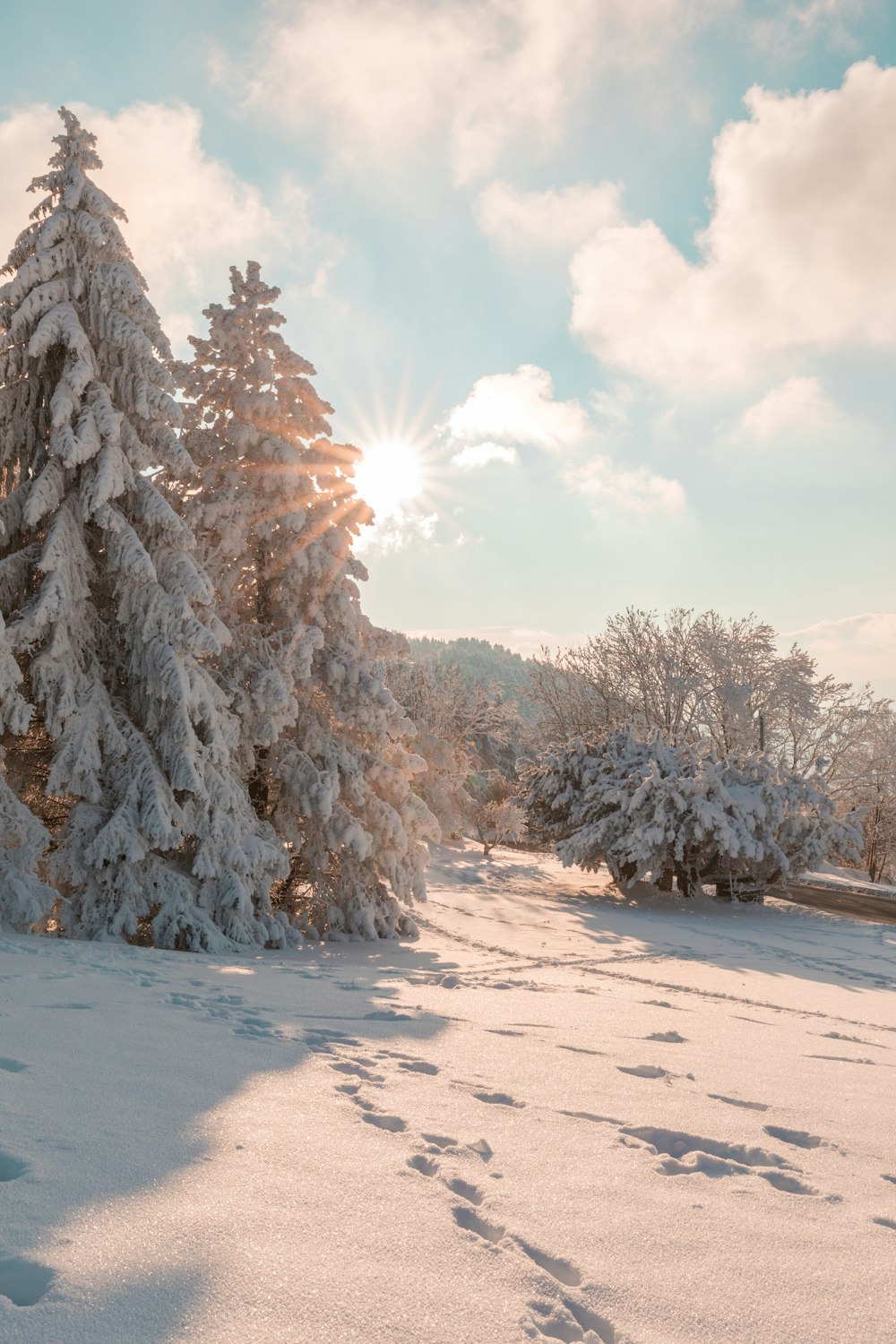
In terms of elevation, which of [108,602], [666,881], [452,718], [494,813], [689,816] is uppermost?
[452,718]

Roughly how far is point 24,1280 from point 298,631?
1023 centimetres

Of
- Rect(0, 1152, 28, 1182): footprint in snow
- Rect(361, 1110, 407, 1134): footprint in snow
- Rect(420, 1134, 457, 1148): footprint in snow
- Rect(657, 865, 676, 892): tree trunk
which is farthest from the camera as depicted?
Rect(657, 865, 676, 892): tree trunk

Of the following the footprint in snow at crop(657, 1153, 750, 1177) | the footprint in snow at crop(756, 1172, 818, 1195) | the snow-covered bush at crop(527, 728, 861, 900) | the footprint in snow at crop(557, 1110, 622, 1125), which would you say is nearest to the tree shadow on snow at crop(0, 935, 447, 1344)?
the footprint in snow at crop(557, 1110, 622, 1125)

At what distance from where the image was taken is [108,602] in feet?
34.9

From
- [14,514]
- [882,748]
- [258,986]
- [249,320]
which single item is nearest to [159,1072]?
[258,986]

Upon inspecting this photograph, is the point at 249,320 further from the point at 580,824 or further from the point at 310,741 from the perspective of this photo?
the point at 580,824

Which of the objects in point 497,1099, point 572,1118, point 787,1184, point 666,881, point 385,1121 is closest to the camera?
point 787,1184

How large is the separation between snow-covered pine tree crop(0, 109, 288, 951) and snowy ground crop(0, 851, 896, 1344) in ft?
9.05

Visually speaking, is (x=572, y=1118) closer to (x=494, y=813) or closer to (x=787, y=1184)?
(x=787, y=1184)

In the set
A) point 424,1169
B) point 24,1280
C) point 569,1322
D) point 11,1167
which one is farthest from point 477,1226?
point 11,1167

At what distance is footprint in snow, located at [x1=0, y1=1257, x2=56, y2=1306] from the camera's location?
1.97 metres

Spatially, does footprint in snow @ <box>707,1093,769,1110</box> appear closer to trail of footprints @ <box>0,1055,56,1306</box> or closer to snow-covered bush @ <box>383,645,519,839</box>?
trail of footprints @ <box>0,1055,56,1306</box>

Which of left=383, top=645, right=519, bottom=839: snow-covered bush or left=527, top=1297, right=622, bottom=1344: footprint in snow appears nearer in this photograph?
left=527, top=1297, right=622, bottom=1344: footprint in snow

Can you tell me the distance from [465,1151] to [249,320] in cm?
1274
